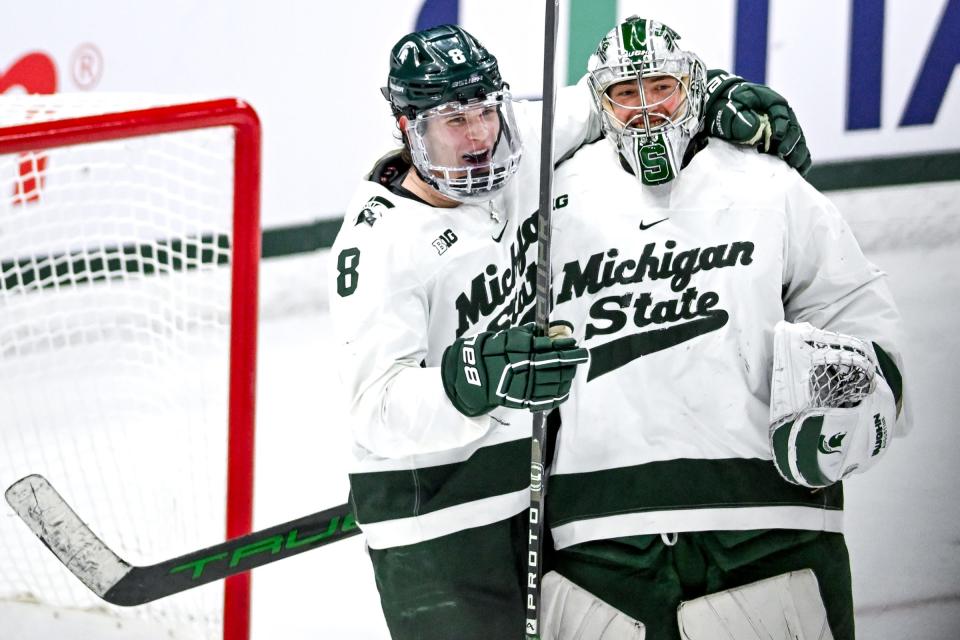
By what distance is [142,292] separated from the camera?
95.4 inches

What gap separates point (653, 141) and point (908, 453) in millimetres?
1140

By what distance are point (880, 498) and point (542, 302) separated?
1182mm

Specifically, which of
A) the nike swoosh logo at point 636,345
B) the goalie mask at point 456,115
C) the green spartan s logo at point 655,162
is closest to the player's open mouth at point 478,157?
the goalie mask at point 456,115

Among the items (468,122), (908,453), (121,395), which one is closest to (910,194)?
(908,453)

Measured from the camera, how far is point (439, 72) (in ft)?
5.52

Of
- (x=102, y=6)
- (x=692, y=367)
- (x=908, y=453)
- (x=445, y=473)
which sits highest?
(x=102, y=6)

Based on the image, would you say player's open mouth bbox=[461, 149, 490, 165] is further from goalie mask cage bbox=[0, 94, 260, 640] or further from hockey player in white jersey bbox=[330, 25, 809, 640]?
goalie mask cage bbox=[0, 94, 260, 640]

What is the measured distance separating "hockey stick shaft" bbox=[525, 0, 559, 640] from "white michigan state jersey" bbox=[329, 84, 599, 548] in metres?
0.10

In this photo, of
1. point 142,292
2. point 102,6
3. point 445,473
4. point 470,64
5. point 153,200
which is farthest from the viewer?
point 102,6

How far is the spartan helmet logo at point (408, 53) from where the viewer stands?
1.70 m

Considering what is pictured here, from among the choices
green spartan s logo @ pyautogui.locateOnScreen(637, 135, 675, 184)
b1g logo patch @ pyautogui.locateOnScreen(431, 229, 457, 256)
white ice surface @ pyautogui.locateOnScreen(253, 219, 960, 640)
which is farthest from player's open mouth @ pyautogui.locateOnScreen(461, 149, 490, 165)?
white ice surface @ pyautogui.locateOnScreen(253, 219, 960, 640)

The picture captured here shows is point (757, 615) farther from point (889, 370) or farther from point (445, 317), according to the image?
point (445, 317)

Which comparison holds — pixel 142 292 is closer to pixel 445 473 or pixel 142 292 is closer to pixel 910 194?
pixel 445 473

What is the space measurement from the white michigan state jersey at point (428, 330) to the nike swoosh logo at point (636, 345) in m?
0.13
